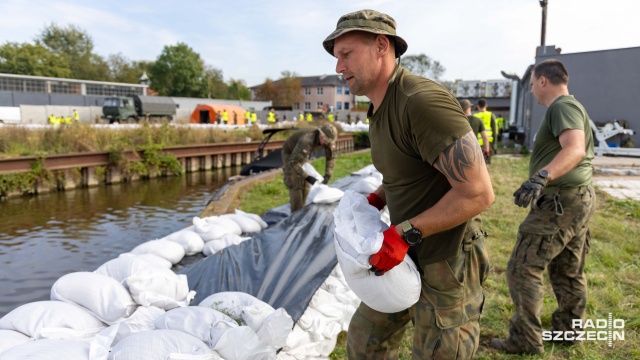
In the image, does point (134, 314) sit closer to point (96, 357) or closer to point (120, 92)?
point (96, 357)

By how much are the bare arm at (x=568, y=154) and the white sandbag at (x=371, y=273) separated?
1212 millimetres

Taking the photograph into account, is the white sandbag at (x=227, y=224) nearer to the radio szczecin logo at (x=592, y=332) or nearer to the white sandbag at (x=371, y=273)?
the radio szczecin logo at (x=592, y=332)

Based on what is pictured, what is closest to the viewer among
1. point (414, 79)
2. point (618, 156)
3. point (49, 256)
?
point (414, 79)

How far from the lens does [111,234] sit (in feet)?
24.7

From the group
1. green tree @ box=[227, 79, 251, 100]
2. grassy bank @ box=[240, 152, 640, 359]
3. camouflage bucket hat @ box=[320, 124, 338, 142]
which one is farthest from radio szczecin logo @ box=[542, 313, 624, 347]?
green tree @ box=[227, 79, 251, 100]

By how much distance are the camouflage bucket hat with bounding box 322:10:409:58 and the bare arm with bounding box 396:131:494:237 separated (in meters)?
0.53

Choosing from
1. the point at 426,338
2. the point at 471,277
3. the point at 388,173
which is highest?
the point at 388,173

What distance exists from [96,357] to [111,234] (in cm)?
613

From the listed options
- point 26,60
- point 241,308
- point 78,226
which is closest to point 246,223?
point 241,308

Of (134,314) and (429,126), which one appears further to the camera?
(134,314)

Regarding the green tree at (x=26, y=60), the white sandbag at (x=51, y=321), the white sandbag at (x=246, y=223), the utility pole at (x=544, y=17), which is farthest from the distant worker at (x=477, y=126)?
the green tree at (x=26, y=60)

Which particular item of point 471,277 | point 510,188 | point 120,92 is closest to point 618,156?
point 510,188

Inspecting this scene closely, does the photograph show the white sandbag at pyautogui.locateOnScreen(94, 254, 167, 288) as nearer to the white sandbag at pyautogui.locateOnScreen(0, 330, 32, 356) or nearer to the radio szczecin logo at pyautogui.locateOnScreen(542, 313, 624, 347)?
the white sandbag at pyautogui.locateOnScreen(0, 330, 32, 356)

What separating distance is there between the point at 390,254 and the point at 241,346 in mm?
1086
